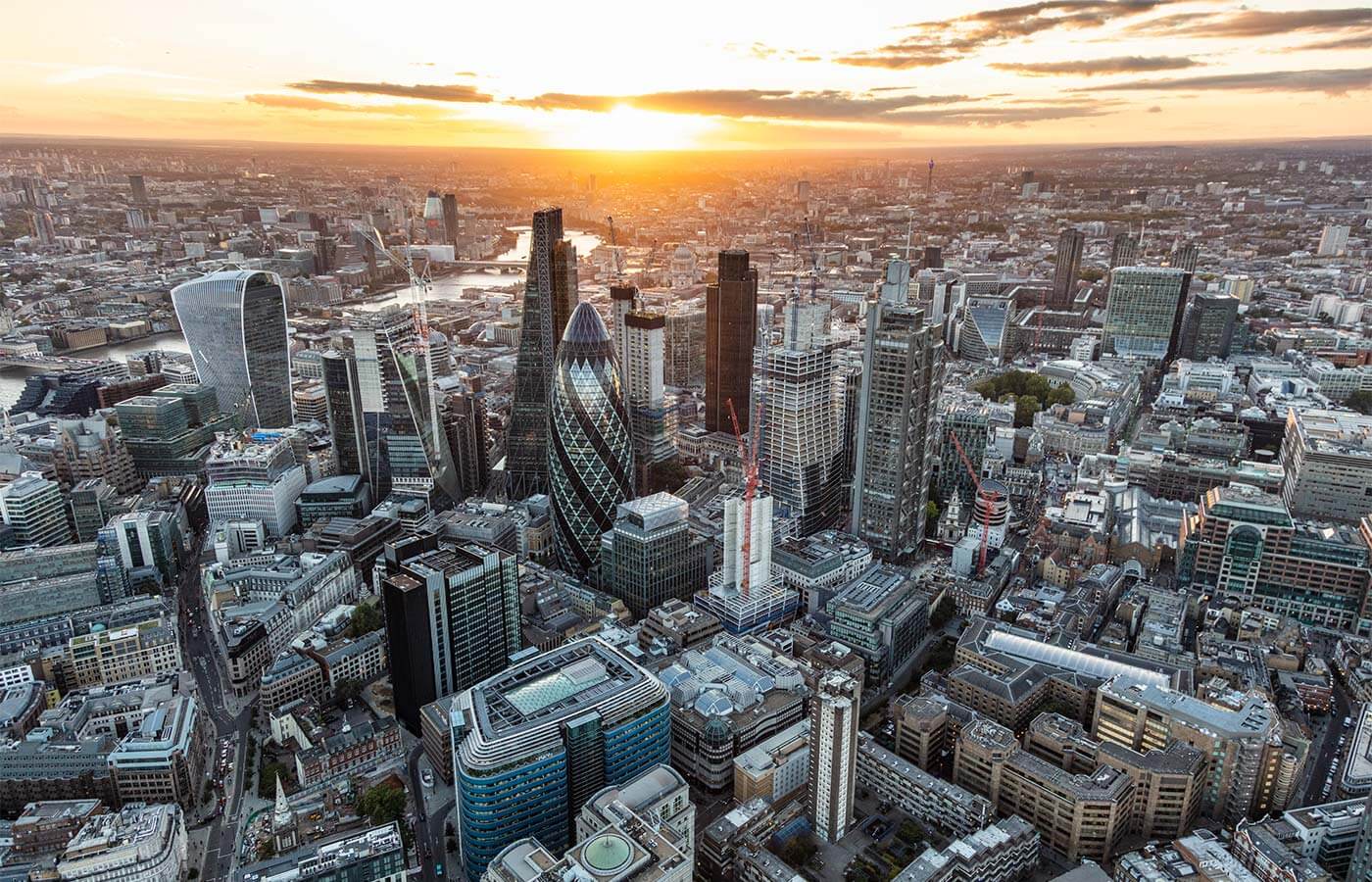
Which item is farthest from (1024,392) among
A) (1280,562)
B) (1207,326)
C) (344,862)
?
(344,862)

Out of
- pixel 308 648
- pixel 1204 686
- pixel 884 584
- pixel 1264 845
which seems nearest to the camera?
pixel 1264 845

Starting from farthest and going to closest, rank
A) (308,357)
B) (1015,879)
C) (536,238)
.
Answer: (308,357) → (536,238) → (1015,879)

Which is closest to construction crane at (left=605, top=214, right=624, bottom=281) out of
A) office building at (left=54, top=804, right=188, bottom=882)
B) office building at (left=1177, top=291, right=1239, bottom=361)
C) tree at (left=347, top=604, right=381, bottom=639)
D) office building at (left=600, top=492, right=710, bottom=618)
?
office building at (left=600, top=492, right=710, bottom=618)

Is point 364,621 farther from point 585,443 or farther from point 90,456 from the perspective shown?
point 90,456

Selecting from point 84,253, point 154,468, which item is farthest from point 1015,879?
point 84,253

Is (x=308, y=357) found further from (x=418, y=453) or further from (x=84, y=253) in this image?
(x=84, y=253)

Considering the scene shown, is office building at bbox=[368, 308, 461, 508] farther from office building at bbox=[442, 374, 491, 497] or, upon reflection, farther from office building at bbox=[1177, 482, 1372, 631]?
office building at bbox=[1177, 482, 1372, 631]
